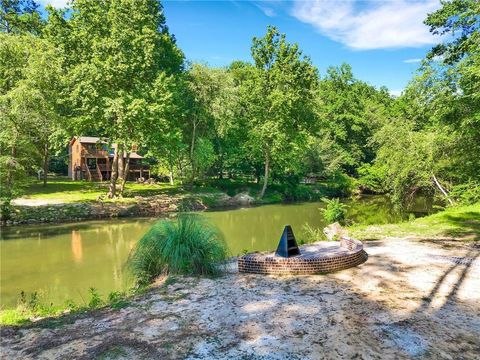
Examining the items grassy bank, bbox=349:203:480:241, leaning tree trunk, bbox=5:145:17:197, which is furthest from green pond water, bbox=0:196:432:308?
grassy bank, bbox=349:203:480:241

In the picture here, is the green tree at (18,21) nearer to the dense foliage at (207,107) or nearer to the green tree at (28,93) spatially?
the dense foliage at (207,107)

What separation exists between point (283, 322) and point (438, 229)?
10017mm

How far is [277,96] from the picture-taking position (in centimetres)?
3122

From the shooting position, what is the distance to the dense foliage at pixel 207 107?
35.5 feet

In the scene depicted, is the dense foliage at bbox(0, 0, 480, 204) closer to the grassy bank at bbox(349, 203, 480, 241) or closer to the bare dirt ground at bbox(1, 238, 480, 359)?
the grassy bank at bbox(349, 203, 480, 241)

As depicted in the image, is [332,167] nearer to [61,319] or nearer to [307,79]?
[307,79]

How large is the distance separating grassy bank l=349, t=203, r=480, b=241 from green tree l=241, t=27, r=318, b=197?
1832 centimetres

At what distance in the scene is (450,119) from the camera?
1017 cm

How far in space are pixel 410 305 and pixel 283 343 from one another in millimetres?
2366

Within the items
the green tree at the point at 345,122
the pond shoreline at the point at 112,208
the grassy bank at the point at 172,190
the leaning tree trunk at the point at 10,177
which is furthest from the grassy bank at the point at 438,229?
the green tree at the point at 345,122

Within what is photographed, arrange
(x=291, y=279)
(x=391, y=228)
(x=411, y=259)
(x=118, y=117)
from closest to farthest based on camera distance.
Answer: (x=291, y=279) → (x=411, y=259) → (x=391, y=228) → (x=118, y=117)

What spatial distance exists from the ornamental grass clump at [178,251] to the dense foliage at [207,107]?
6731 millimetres

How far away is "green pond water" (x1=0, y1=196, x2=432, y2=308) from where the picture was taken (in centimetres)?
951

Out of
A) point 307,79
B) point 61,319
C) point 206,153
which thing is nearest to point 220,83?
point 206,153
